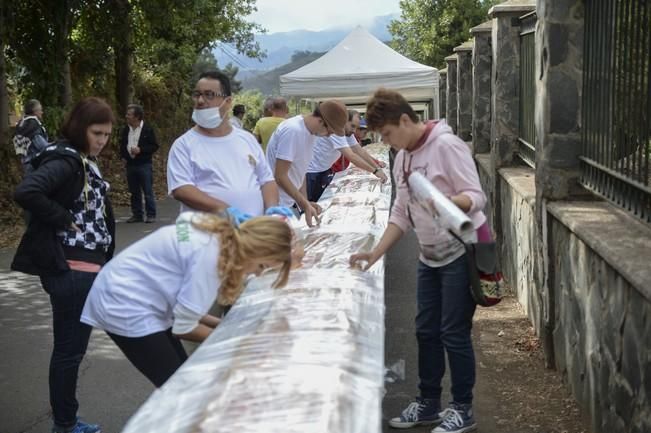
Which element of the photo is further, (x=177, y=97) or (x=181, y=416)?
(x=177, y=97)

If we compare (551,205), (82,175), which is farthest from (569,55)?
(82,175)

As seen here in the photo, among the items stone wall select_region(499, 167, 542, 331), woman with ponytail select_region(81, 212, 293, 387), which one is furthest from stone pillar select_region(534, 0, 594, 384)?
woman with ponytail select_region(81, 212, 293, 387)

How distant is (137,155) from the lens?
13.4 metres

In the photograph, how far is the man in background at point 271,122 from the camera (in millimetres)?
11273

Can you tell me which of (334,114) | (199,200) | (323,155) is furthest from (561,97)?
(323,155)

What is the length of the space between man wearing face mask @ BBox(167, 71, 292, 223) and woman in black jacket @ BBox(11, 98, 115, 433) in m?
0.50

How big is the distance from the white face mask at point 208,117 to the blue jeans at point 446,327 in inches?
54.4

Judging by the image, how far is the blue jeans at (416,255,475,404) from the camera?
472cm

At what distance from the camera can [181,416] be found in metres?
2.80

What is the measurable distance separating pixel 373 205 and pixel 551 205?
1883mm

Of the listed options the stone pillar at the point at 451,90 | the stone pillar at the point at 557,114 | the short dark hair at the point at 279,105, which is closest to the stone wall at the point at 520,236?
the stone pillar at the point at 557,114

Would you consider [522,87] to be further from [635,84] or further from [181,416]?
[181,416]

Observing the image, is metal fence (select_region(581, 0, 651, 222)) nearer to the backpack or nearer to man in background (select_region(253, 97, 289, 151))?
man in background (select_region(253, 97, 289, 151))

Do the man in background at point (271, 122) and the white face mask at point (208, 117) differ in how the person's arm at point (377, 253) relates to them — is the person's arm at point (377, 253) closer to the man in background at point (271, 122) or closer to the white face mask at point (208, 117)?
the white face mask at point (208, 117)
